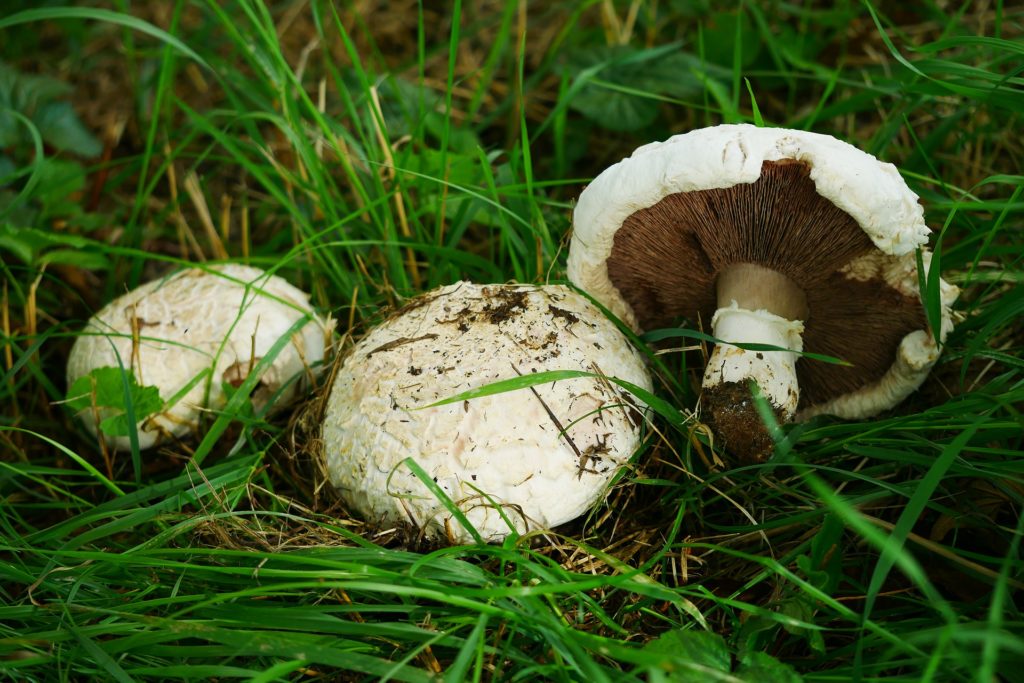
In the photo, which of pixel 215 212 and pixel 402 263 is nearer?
pixel 402 263

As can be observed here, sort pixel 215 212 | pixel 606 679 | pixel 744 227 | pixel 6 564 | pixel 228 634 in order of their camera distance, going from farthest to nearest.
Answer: pixel 215 212, pixel 744 227, pixel 6 564, pixel 228 634, pixel 606 679

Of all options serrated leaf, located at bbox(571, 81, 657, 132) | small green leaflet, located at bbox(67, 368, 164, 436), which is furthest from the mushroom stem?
A: small green leaflet, located at bbox(67, 368, 164, 436)

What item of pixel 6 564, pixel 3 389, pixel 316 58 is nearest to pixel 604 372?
pixel 6 564

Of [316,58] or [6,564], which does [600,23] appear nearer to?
[316,58]

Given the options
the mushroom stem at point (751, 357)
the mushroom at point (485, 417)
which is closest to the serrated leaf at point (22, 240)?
the mushroom at point (485, 417)

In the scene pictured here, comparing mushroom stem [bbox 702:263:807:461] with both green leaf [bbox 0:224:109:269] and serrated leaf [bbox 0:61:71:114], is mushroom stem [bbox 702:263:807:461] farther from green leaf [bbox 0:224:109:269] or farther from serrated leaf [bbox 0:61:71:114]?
serrated leaf [bbox 0:61:71:114]
